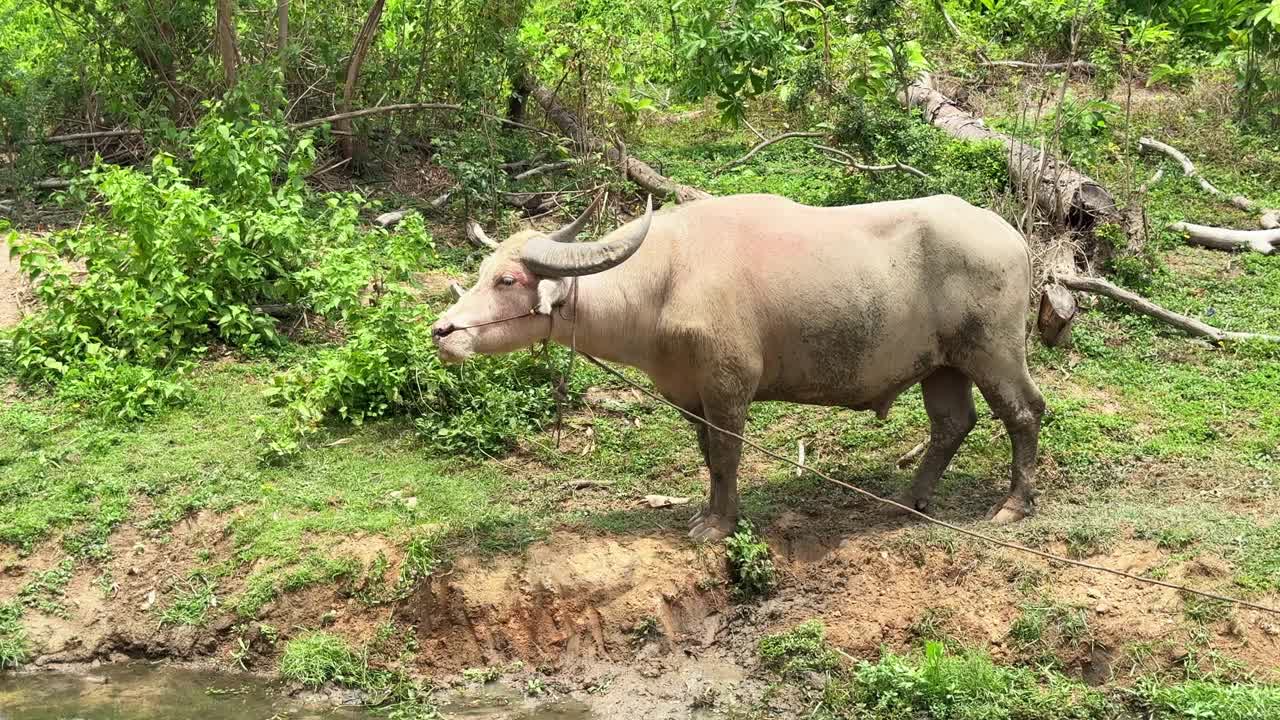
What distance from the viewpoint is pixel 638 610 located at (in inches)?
245

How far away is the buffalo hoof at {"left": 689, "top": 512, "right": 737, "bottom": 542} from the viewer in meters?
6.54

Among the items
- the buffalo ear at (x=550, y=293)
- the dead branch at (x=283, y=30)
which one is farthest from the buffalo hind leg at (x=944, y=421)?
the dead branch at (x=283, y=30)

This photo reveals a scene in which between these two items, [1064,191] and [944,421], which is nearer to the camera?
[944,421]

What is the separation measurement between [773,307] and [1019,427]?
4.75 feet

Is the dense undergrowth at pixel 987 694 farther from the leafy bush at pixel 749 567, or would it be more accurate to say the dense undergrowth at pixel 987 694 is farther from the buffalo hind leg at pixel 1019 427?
the buffalo hind leg at pixel 1019 427

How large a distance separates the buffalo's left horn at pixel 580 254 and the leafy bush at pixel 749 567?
1463mm

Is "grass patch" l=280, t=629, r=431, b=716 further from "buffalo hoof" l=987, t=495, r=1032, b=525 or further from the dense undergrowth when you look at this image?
"buffalo hoof" l=987, t=495, r=1032, b=525

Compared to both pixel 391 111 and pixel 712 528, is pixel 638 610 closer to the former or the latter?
pixel 712 528

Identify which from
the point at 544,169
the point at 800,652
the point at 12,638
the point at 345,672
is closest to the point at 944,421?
the point at 800,652

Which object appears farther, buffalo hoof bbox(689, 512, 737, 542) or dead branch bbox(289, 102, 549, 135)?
dead branch bbox(289, 102, 549, 135)

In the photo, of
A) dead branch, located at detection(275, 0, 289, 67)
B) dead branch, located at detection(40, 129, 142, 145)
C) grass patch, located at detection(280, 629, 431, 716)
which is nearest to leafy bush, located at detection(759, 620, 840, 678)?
grass patch, located at detection(280, 629, 431, 716)

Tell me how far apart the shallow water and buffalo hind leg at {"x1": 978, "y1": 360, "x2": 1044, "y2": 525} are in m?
2.48

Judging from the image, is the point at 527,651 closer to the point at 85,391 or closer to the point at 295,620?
the point at 295,620

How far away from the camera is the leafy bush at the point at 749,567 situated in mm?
6359
